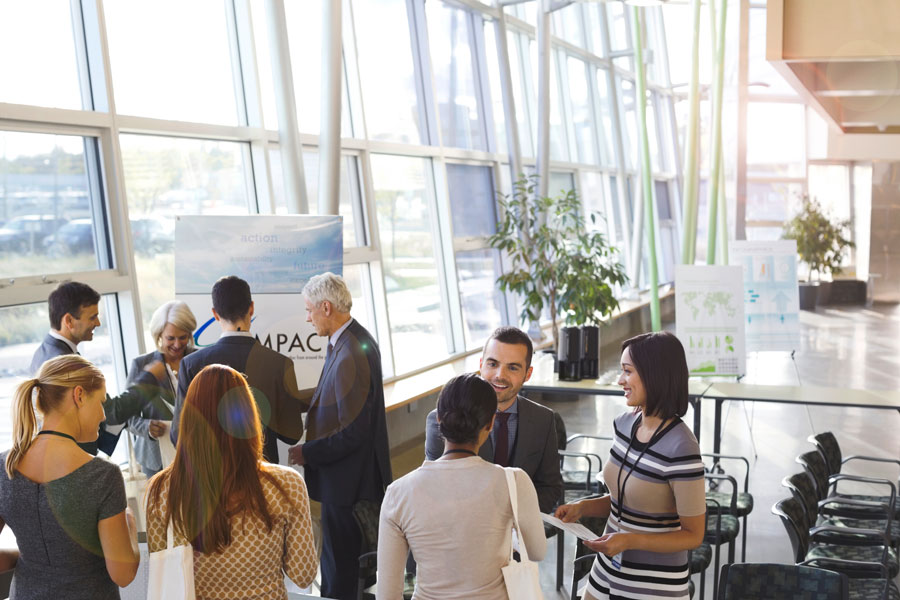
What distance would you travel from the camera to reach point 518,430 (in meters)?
2.60

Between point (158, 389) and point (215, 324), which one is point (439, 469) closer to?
point (158, 389)

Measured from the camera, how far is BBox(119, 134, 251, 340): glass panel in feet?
16.7

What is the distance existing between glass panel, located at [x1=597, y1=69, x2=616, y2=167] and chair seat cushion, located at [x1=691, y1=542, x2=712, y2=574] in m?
11.1

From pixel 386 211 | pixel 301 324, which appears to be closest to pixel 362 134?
pixel 386 211

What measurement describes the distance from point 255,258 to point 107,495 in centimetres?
288

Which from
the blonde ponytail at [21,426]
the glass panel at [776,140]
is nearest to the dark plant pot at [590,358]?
the blonde ponytail at [21,426]

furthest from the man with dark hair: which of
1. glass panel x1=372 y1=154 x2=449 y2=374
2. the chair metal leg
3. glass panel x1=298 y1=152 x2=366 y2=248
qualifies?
glass panel x1=372 y1=154 x2=449 y2=374

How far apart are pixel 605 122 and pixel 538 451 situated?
1253cm

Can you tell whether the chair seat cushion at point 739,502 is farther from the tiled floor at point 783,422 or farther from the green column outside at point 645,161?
the green column outside at point 645,161

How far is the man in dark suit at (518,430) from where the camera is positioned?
2.60 m

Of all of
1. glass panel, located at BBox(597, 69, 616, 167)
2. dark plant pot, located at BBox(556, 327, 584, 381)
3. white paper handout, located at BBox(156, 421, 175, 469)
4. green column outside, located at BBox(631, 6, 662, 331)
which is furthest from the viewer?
glass panel, located at BBox(597, 69, 616, 167)

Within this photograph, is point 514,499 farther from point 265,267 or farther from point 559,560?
point 265,267

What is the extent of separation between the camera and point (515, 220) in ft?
28.5

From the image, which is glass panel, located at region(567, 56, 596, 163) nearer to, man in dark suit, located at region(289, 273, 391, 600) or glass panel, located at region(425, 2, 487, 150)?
glass panel, located at region(425, 2, 487, 150)
